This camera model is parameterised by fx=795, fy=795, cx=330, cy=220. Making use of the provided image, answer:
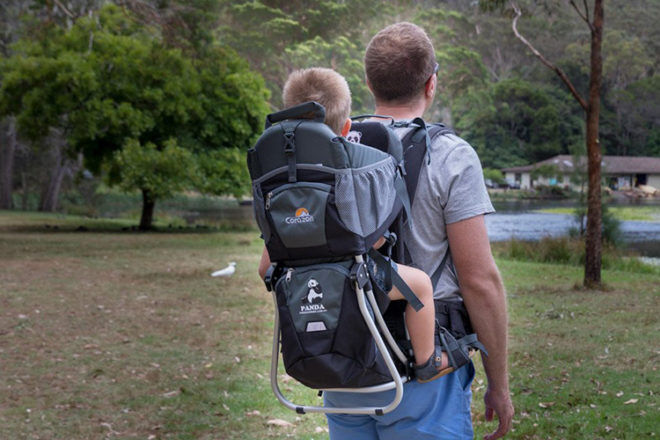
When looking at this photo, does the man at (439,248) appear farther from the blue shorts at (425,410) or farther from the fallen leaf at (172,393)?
the fallen leaf at (172,393)

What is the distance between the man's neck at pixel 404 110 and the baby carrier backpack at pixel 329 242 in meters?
0.24

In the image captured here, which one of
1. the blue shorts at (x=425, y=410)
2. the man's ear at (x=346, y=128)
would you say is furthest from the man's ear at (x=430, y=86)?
the blue shorts at (x=425, y=410)

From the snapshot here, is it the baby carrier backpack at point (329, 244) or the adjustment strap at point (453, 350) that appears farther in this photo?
the adjustment strap at point (453, 350)

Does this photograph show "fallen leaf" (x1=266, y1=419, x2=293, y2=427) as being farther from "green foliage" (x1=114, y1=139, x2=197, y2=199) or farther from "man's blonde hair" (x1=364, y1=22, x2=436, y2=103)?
"green foliage" (x1=114, y1=139, x2=197, y2=199)

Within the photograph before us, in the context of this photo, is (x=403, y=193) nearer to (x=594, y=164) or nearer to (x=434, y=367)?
(x=434, y=367)

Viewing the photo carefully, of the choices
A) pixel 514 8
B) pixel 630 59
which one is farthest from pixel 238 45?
pixel 514 8

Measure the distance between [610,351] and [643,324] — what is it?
1.58 m

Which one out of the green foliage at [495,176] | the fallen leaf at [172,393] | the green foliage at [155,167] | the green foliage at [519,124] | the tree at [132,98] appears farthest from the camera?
the green foliage at [495,176]

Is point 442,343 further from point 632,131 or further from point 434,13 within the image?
point 632,131

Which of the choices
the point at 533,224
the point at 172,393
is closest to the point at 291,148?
the point at 172,393

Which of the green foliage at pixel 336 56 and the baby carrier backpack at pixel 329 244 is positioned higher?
the green foliage at pixel 336 56

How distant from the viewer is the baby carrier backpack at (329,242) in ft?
5.83

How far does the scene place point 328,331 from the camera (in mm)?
1791

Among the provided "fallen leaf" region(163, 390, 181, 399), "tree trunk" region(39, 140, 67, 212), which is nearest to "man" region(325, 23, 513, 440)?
"fallen leaf" region(163, 390, 181, 399)
